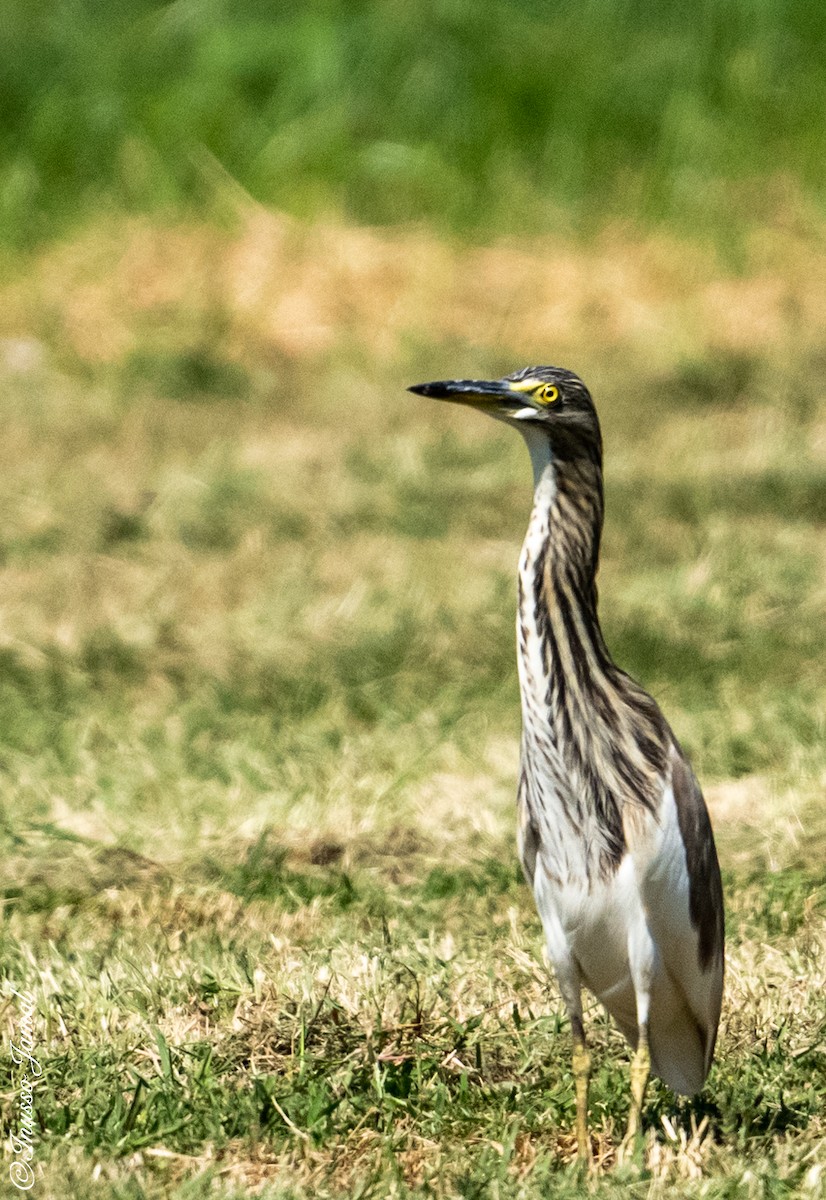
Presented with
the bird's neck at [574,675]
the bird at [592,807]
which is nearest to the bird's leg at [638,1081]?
the bird at [592,807]

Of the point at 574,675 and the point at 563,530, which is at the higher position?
the point at 563,530

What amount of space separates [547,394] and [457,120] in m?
7.69

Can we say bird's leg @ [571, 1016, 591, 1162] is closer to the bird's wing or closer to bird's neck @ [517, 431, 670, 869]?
the bird's wing

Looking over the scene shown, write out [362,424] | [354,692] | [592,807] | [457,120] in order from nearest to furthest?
[592,807], [354,692], [362,424], [457,120]

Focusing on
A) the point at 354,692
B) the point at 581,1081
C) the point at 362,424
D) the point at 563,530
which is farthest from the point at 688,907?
the point at 362,424

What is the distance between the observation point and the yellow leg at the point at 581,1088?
340cm

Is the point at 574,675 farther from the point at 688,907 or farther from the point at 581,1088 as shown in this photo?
the point at 581,1088

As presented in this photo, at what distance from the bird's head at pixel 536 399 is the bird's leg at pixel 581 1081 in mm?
962

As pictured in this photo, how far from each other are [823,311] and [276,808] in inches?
218

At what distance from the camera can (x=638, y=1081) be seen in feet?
11.3

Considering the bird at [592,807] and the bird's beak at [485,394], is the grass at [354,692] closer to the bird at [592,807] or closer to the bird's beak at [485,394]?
the bird at [592,807]

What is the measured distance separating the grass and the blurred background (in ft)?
0.08

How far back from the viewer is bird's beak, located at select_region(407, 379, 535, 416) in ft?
11.4

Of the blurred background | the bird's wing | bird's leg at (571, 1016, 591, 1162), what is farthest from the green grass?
bird's leg at (571, 1016, 591, 1162)
